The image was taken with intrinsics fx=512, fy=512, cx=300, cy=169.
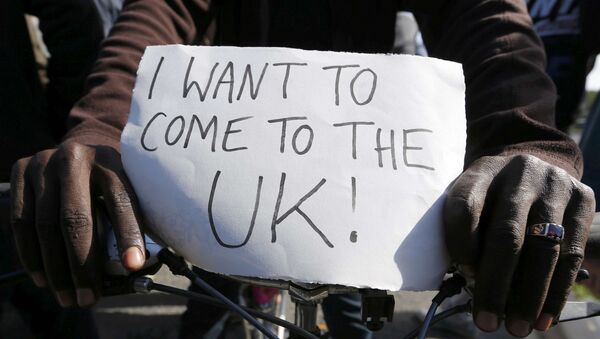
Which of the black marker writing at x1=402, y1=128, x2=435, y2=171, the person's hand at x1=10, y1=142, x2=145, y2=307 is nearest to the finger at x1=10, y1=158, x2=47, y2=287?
the person's hand at x1=10, y1=142, x2=145, y2=307

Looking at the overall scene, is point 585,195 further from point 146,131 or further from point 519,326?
point 146,131

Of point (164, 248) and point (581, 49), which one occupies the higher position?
point (164, 248)

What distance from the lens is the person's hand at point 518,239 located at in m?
0.56

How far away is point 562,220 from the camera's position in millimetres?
579

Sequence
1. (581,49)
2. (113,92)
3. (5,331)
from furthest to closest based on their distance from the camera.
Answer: (581,49) → (5,331) → (113,92)

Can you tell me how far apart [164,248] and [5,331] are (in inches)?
30.8

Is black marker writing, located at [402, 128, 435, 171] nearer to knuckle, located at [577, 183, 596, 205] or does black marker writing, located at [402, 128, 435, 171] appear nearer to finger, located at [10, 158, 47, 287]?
knuckle, located at [577, 183, 596, 205]

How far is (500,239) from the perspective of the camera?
550 millimetres

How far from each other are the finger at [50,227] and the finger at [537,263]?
0.54m

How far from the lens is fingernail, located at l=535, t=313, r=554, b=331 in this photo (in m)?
0.59

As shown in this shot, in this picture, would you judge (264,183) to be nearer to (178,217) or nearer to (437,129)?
(178,217)

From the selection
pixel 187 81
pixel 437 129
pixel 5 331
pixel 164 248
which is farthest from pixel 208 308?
pixel 437 129

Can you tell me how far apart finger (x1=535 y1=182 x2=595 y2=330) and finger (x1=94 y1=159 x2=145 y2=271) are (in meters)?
0.48

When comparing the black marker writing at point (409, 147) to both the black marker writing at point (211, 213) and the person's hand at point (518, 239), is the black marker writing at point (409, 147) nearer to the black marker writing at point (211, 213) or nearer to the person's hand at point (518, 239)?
the person's hand at point (518, 239)
